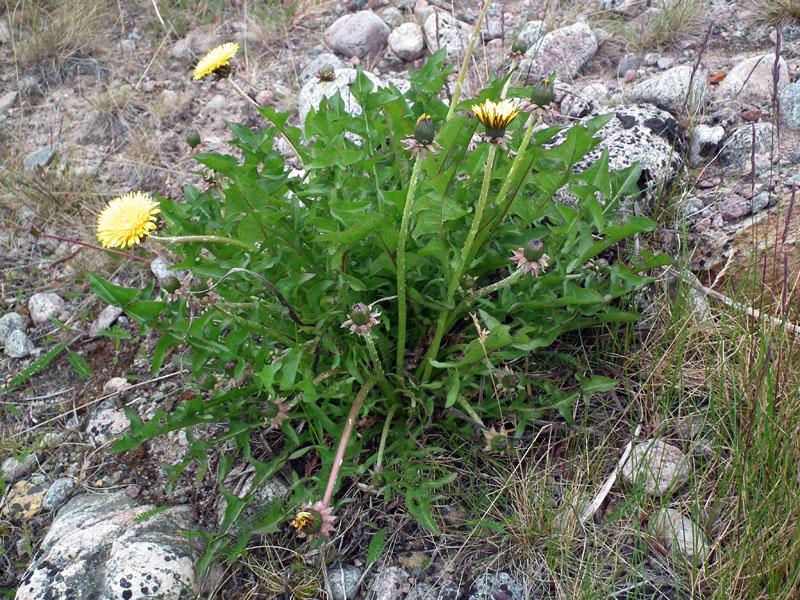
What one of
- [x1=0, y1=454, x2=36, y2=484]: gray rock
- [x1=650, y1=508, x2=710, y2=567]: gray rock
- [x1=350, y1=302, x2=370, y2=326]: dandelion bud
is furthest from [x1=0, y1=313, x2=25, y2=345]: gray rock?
[x1=650, y1=508, x2=710, y2=567]: gray rock

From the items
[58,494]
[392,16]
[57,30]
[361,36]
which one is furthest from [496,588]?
[57,30]

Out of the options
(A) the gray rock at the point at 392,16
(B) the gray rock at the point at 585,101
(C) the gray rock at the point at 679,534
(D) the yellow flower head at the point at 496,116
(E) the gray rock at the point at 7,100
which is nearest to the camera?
(D) the yellow flower head at the point at 496,116

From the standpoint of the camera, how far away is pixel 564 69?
3.98 metres

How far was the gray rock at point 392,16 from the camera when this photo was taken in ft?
15.6

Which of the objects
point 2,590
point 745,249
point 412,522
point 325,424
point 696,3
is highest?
point 696,3

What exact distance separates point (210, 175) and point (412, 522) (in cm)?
154

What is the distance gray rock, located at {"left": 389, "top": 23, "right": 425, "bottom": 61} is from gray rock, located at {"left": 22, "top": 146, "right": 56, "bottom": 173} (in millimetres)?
2424

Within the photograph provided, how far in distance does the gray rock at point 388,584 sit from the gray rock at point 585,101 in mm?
2575

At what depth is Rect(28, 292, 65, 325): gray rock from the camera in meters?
3.38

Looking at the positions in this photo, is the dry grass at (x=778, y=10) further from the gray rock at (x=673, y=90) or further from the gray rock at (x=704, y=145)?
the gray rock at (x=704, y=145)

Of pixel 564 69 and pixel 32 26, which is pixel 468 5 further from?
pixel 32 26

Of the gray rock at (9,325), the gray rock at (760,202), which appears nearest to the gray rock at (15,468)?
the gray rock at (9,325)

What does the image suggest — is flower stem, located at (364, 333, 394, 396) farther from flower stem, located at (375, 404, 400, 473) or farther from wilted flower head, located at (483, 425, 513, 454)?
wilted flower head, located at (483, 425, 513, 454)

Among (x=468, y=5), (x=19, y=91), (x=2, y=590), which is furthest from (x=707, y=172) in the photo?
(x=19, y=91)
